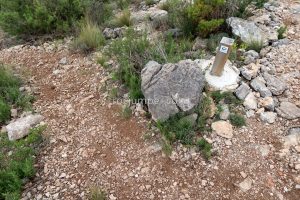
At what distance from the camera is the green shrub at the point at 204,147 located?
3379 millimetres

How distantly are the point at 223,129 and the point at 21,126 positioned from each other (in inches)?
101

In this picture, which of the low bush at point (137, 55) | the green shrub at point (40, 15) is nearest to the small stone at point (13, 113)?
the low bush at point (137, 55)

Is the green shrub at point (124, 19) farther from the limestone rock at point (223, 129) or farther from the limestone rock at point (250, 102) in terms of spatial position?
the limestone rock at point (223, 129)

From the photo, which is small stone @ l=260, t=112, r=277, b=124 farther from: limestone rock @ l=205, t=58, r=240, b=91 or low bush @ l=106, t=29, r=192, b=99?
low bush @ l=106, t=29, r=192, b=99

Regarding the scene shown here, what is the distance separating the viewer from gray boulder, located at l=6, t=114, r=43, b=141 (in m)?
3.77

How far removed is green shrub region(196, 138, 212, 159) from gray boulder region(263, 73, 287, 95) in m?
1.25

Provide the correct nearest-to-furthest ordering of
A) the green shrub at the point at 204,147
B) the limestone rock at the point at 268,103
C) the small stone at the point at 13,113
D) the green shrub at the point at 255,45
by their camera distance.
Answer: the green shrub at the point at 204,147
the limestone rock at the point at 268,103
the small stone at the point at 13,113
the green shrub at the point at 255,45

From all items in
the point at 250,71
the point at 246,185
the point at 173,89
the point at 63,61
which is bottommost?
the point at 246,185

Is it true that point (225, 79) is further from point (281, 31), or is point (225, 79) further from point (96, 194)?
point (96, 194)

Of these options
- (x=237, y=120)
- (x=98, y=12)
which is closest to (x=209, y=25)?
(x=237, y=120)

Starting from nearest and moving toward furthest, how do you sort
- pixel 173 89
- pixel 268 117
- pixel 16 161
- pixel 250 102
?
pixel 16 161 → pixel 173 89 → pixel 268 117 → pixel 250 102

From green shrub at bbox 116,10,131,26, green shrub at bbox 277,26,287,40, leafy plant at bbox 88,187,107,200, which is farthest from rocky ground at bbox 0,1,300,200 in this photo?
green shrub at bbox 116,10,131,26

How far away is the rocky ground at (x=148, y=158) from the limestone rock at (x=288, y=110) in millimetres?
53

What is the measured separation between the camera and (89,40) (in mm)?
5012
